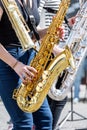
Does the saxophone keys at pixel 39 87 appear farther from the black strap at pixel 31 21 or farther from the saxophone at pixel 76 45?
the saxophone at pixel 76 45

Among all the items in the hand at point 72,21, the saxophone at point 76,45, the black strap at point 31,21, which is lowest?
the saxophone at point 76,45

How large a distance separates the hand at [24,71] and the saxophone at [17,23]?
109 mm

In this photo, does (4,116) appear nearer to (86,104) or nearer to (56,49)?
(86,104)

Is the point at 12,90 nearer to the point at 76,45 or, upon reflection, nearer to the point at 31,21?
the point at 31,21

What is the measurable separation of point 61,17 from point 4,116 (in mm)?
3035

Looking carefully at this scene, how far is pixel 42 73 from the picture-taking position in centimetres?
274

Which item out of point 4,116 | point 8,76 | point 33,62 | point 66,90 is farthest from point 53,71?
point 4,116

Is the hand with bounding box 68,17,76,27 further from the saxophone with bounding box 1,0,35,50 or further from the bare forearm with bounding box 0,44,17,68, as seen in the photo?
the bare forearm with bounding box 0,44,17,68

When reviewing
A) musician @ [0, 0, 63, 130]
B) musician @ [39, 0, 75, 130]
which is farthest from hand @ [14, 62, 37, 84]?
musician @ [39, 0, 75, 130]

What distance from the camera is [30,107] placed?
105 inches

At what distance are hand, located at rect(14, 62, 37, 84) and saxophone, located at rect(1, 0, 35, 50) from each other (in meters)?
0.11

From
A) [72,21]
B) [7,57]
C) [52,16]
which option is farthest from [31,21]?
[52,16]

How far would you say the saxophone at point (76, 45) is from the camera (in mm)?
3332

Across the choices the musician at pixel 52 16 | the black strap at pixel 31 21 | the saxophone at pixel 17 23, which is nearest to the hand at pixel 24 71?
the saxophone at pixel 17 23
